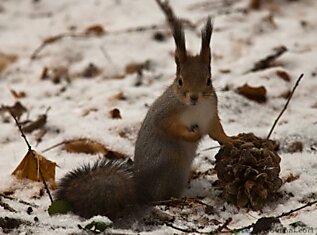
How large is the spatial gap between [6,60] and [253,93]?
150 cm

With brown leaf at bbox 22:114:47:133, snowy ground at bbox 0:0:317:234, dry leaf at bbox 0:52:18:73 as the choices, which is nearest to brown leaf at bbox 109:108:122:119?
snowy ground at bbox 0:0:317:234

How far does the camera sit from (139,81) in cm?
305

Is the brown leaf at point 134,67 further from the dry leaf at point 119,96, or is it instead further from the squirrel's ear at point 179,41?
the squirrel's ear at point 179,41

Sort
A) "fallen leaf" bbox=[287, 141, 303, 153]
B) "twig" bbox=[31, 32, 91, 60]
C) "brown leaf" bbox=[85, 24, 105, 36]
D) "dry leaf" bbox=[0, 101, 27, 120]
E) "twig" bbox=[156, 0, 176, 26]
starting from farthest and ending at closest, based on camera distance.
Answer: "brown leaf" bbox=[85, 24, 105, 36], "twig" bbox=[31, 32, 91, 60], "dry leaf" bbox=[0, 101, 27, 120], "fallen leaf" bbox=[287, 141, 303, 153], "twig" bbox=[156, 0, 176, 26]

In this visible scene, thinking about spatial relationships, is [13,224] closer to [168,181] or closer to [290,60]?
[168,181]

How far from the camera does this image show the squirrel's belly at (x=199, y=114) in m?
1.97

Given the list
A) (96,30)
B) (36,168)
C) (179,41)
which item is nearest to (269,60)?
(96,30)

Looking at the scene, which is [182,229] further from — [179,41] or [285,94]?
[285,94]

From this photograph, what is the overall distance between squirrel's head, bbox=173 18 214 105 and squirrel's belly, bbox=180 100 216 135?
1.6 inches

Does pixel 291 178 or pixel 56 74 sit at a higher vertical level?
pixel 56 74

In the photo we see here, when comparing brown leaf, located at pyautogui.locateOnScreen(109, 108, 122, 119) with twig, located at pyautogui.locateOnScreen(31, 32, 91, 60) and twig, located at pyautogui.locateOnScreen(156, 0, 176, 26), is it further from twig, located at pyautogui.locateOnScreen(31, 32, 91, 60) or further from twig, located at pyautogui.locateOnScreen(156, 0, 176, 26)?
twig, located at pyautogui.locateOnScreen(31, 32, 91, 60)

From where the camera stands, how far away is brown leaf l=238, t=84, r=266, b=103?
2727 millimetres

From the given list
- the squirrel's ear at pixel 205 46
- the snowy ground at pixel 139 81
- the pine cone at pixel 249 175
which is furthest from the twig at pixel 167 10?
the snowy ground at pixel 139 81

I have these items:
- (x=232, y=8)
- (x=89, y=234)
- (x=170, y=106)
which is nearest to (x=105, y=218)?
(x=89, y=234)
